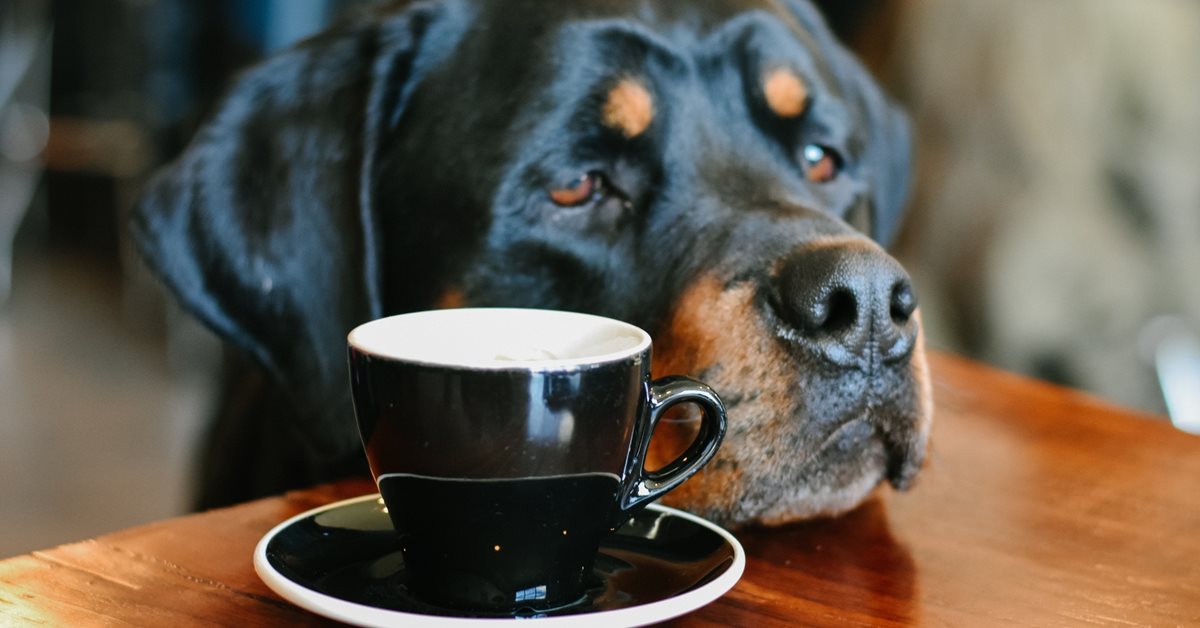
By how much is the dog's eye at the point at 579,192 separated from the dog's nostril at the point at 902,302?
0.42 m

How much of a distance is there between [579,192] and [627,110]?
0.34 ft

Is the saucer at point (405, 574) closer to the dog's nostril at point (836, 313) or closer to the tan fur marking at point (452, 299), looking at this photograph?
the dog's nostril at point (836, 313)

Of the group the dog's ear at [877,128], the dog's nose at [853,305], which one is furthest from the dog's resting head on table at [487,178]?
the dog's ear at [877,128]

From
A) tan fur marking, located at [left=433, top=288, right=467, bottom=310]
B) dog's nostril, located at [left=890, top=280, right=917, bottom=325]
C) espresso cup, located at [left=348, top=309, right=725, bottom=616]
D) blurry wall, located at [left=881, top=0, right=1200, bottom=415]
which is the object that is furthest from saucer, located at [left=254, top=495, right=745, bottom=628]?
blurry wall, located at [left=881, top=0, right=1200, bottom=415]

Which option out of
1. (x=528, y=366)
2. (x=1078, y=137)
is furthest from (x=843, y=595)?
(x=1078, y=137)

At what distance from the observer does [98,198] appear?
23.0 ft

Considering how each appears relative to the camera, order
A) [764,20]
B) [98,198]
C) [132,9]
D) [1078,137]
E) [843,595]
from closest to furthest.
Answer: [843,595] → [764,20] → [1078,137] → [132,9] → [98,198]

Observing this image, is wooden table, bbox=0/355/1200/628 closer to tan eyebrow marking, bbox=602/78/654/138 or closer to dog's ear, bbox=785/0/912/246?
tan eyebrow marking, bbox=602/78/654/138

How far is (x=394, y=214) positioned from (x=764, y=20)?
0.51 metres

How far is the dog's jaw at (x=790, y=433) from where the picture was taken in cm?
106

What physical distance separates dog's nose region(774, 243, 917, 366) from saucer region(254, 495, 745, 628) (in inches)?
9.1

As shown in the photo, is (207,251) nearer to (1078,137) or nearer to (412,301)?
(412,301)

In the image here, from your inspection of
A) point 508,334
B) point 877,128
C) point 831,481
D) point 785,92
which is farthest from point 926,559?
point 877,128

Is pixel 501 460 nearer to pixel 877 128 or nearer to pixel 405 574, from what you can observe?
pixel 405 574
